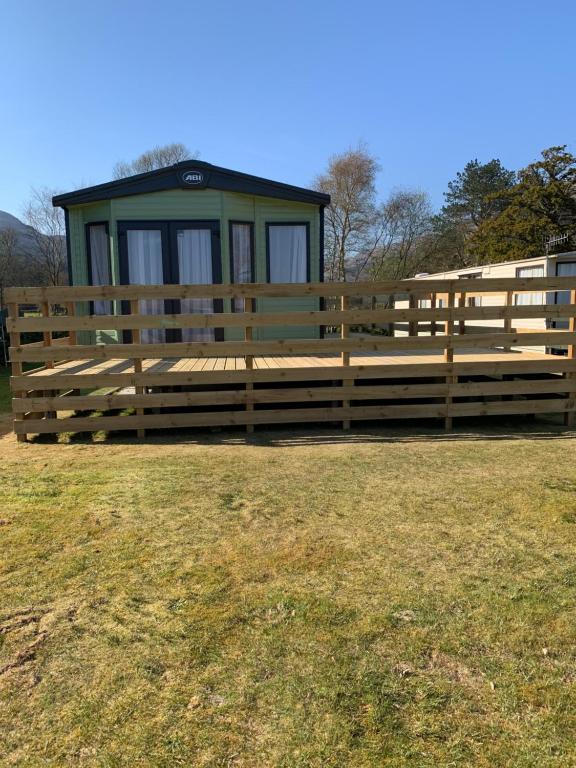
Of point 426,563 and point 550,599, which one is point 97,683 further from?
point 550,599

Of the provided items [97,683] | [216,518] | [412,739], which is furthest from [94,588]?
[412,739]

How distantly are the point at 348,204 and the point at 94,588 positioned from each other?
35.9 metres

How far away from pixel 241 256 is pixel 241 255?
0.7 inches

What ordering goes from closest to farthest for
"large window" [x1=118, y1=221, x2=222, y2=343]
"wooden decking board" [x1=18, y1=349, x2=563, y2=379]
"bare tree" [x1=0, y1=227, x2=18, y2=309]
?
"wooden decking board" [x1=18, y1=349, x2=563, y2=379] → "large window" [x1=118, y1=221, x2=222, y2=343] → "bare tree" [x1=0, y1=227, x2=18, y2=309]

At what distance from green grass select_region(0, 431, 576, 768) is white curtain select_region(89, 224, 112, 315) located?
5.35 metres

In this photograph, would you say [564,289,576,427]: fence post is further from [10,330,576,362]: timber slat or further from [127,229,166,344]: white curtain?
[127,229,166,344]: white curtain

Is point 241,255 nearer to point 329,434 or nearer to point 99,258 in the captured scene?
point 99,258

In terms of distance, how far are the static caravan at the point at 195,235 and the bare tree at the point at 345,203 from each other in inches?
1055

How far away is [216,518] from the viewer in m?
3.81

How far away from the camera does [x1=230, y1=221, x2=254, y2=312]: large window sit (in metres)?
9.38

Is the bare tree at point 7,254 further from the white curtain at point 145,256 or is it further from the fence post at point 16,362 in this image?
the fence post at point 16,362

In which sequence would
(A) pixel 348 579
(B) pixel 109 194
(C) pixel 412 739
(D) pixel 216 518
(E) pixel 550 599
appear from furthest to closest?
(B) pixel 109 194 → (D) pixel 216 518 → (A) pixel 348 579 → (E) pixel 550 599 → (C) pixel 412 739

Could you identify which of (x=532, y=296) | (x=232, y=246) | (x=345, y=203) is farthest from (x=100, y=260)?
(x=345, y=203)

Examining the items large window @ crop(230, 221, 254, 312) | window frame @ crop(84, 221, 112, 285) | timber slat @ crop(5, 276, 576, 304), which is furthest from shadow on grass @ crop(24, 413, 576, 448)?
window frame @ crop(84, 221, 112, 285)
